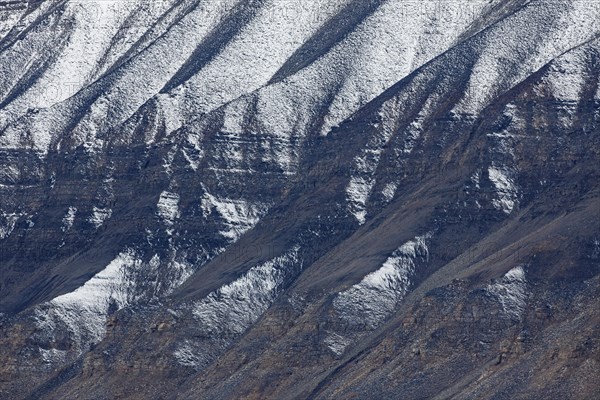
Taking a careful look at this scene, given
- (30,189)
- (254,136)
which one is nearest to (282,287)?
(254,136)

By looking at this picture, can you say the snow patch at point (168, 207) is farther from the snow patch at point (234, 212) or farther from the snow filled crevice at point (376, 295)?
the snow filled crevice at point (376, 295)

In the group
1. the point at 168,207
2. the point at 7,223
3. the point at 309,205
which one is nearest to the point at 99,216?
the point at 168,207

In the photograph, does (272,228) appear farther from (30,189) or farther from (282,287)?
(30,189)

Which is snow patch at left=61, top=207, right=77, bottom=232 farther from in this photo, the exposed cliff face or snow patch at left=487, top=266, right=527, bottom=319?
snow patch at left=487, top=266, right=527, bottom=319

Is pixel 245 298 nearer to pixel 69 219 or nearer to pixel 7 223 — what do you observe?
pixel 69 219

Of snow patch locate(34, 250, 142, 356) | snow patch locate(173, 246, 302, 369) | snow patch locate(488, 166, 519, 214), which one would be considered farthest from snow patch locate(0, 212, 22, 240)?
snow patch locate(488, 166, 519, 214)

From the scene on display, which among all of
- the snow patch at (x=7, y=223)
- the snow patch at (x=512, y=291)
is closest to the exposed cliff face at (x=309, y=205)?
the snow patch at (x=512, y=291)
